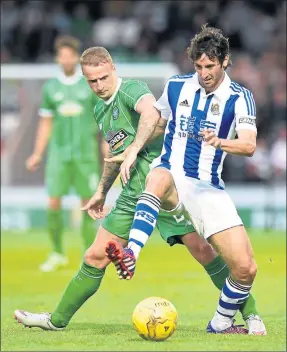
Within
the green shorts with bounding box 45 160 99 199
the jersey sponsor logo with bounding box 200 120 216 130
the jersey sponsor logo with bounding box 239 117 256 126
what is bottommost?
the green shorts with bounding box 45 160 99 199

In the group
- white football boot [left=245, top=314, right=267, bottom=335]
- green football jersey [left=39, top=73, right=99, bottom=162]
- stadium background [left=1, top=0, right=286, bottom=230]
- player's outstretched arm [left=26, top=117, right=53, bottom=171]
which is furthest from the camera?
stadium background [left=1, top=0, right=286, bottom=230]

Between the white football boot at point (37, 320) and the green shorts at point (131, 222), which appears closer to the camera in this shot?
the green shorts at point (131, 222)

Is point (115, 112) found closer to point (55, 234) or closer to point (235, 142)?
point (235, 142)

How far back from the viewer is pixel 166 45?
24109 mm

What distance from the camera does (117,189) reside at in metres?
18.4

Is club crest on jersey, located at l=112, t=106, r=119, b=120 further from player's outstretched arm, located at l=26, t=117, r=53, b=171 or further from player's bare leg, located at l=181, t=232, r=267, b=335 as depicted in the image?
player's outstretched arm, located at l=26, t=117, r=53, b=171

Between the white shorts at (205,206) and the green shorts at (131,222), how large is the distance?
343 millimetres

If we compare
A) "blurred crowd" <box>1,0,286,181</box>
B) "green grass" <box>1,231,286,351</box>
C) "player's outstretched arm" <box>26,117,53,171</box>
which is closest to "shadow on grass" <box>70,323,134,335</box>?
"green grass" <box>1,231,286,351</box>

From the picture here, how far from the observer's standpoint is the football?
7.32 meters

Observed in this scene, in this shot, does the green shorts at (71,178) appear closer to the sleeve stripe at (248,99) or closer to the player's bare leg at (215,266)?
the player's bare leg at (215,266)

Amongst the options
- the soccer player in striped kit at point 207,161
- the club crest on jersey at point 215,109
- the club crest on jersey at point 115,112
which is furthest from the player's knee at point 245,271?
the club crest on jersey at point 115,112

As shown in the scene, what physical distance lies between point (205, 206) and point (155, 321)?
2.84 ft

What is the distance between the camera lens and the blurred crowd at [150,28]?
77.6 ft

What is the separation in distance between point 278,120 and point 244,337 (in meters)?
13.7
